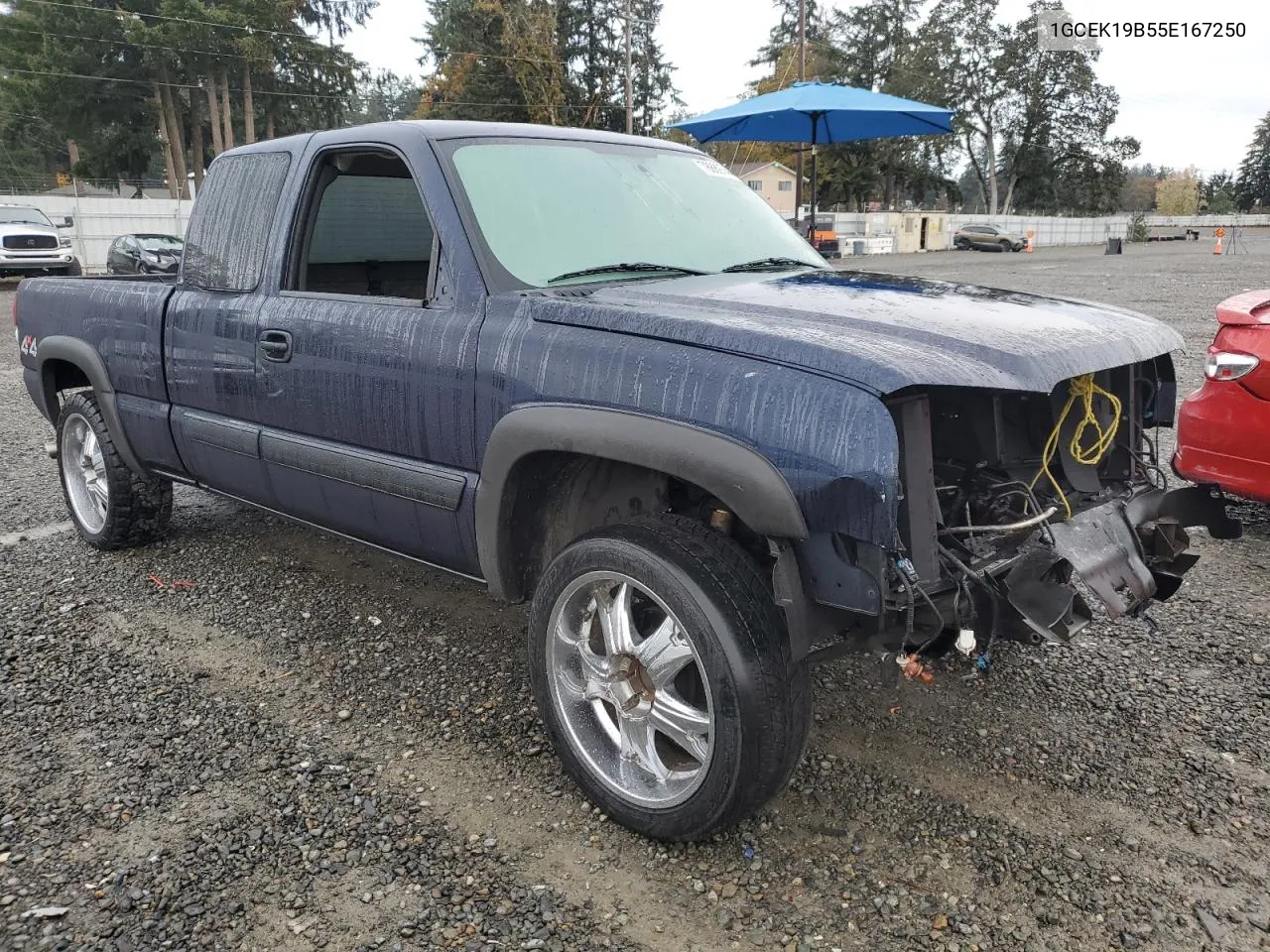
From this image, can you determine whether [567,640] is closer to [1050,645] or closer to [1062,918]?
[1062,918]

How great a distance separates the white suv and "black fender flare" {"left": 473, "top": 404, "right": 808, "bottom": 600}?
73.9 ft

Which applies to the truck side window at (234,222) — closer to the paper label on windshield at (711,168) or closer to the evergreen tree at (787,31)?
the paper label on windshield at (711,168)

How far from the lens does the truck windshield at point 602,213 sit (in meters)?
3.05

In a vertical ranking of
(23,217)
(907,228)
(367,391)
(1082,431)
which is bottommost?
(1082,431)

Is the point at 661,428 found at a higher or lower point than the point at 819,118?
lower

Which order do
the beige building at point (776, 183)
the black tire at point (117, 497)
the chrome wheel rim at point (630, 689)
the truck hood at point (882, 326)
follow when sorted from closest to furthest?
the truck hood at point (882, 326)
the chrome wheel rim at point (630, 689)
the black tire at point (117, 497)
the beige building at point (776, 183)

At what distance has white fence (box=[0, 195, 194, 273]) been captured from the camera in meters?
27.3

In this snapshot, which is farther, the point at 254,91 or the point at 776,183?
the point at 776,183

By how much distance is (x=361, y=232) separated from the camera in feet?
→ 14.0

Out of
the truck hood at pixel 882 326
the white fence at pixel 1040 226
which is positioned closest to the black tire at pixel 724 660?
the truck hood at pixel 882 326

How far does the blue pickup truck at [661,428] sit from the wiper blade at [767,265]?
15 millimetres

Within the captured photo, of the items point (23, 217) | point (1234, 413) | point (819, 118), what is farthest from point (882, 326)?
point (23, 217)

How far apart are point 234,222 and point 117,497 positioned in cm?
162

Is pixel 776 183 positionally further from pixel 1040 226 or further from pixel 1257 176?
pixel 1257 176
